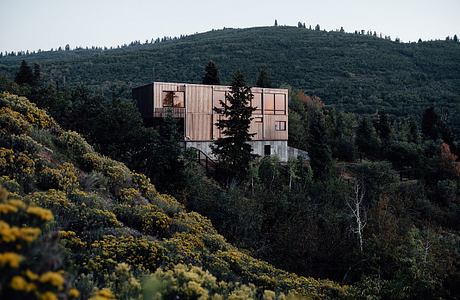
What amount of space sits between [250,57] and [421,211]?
65.8 metres

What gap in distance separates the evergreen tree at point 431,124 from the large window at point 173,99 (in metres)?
30.9

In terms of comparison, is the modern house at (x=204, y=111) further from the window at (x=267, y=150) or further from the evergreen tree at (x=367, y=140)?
the evergreen tree at (x=367, y=140)

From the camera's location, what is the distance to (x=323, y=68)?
3243 inches

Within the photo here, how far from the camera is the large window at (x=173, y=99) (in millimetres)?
28542

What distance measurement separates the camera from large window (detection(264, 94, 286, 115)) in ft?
108

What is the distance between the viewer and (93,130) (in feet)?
67.3

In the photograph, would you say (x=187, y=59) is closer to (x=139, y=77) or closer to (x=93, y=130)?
(x=139, y=77)

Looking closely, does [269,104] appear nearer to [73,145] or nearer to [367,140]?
[367,140]

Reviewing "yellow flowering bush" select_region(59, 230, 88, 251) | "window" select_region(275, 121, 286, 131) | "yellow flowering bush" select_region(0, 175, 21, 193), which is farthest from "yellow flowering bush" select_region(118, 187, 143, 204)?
"window" select_region(275, 121, 286, 131)

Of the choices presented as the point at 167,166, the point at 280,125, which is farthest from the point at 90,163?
the point at 280,125

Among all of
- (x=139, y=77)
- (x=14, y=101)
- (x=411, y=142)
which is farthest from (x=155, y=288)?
(x=139, y=77)

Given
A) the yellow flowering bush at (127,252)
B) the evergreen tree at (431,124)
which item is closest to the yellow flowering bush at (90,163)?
the yellow flowering bush at (127,252)

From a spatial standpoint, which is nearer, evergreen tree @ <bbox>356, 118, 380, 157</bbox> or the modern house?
the modern house

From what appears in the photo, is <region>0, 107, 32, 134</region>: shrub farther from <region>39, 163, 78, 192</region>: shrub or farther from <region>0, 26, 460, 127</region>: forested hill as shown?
<region>0, 26, 460, 127</region>: forested hill
